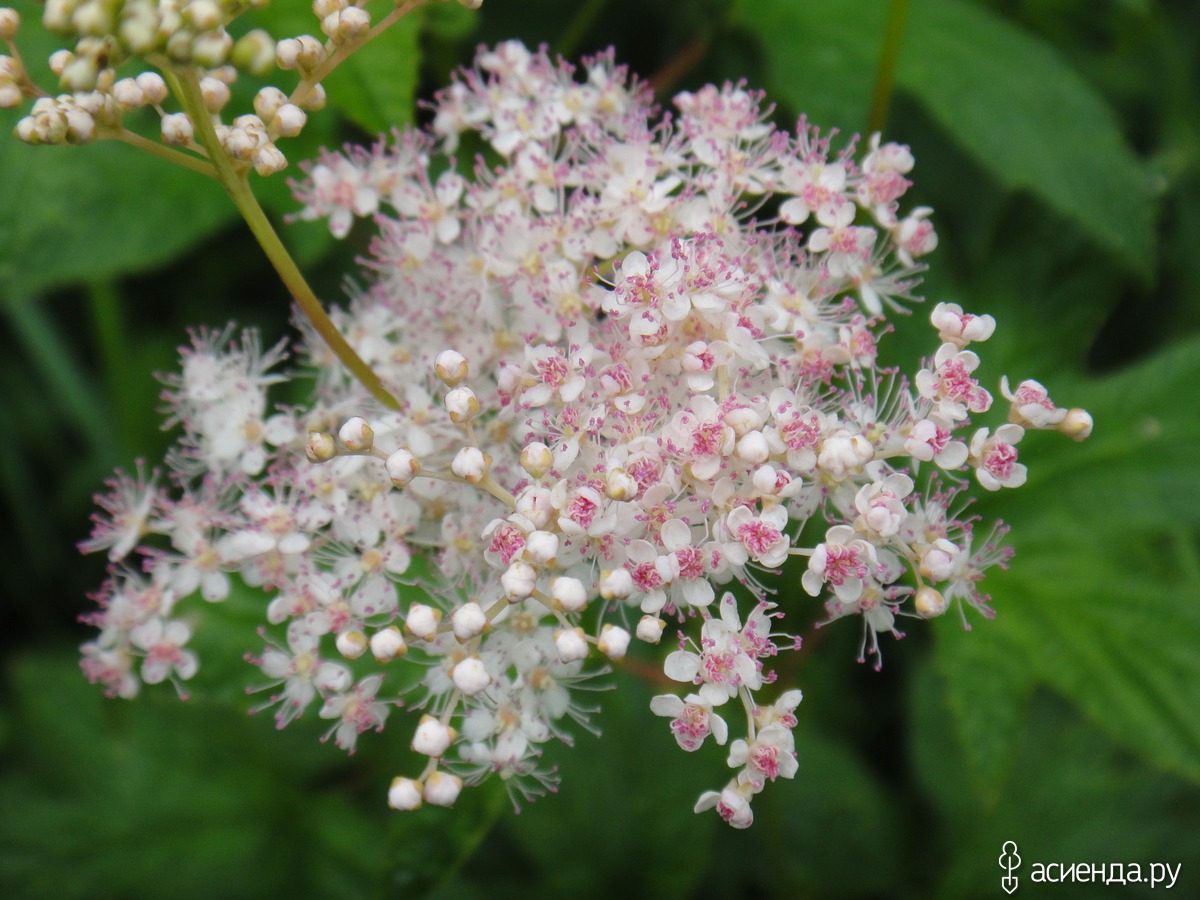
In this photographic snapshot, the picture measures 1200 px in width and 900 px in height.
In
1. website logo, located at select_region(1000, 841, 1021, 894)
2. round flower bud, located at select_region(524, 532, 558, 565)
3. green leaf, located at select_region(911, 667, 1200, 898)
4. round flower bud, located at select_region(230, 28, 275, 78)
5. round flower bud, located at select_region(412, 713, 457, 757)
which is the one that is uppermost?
round flower bud, located at select_region(230, 28, 275, 78)

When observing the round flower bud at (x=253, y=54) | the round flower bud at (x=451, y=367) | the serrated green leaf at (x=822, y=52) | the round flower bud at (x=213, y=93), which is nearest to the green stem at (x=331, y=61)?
the round flower bud at (x=213, y=93)

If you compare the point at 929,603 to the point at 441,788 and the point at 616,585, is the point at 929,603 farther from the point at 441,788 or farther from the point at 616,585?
the point at 441,788

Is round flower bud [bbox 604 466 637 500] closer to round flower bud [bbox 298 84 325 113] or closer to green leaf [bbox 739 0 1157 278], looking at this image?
round flower bud [bbox 298 84 325 113]

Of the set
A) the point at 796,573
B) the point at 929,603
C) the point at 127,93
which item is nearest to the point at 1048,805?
the point at 796,573

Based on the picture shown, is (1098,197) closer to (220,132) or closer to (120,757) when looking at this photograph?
(220,132)

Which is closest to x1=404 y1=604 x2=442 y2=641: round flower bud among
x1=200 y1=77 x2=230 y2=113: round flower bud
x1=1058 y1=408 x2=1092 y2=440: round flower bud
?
x1=200 y1=77 x2=230 y2=113: round flower bud

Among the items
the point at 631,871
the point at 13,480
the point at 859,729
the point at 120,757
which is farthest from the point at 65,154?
the point at 859,729

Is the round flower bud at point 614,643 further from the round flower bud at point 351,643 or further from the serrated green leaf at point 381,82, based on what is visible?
the serrated green leaf at point 381,82
